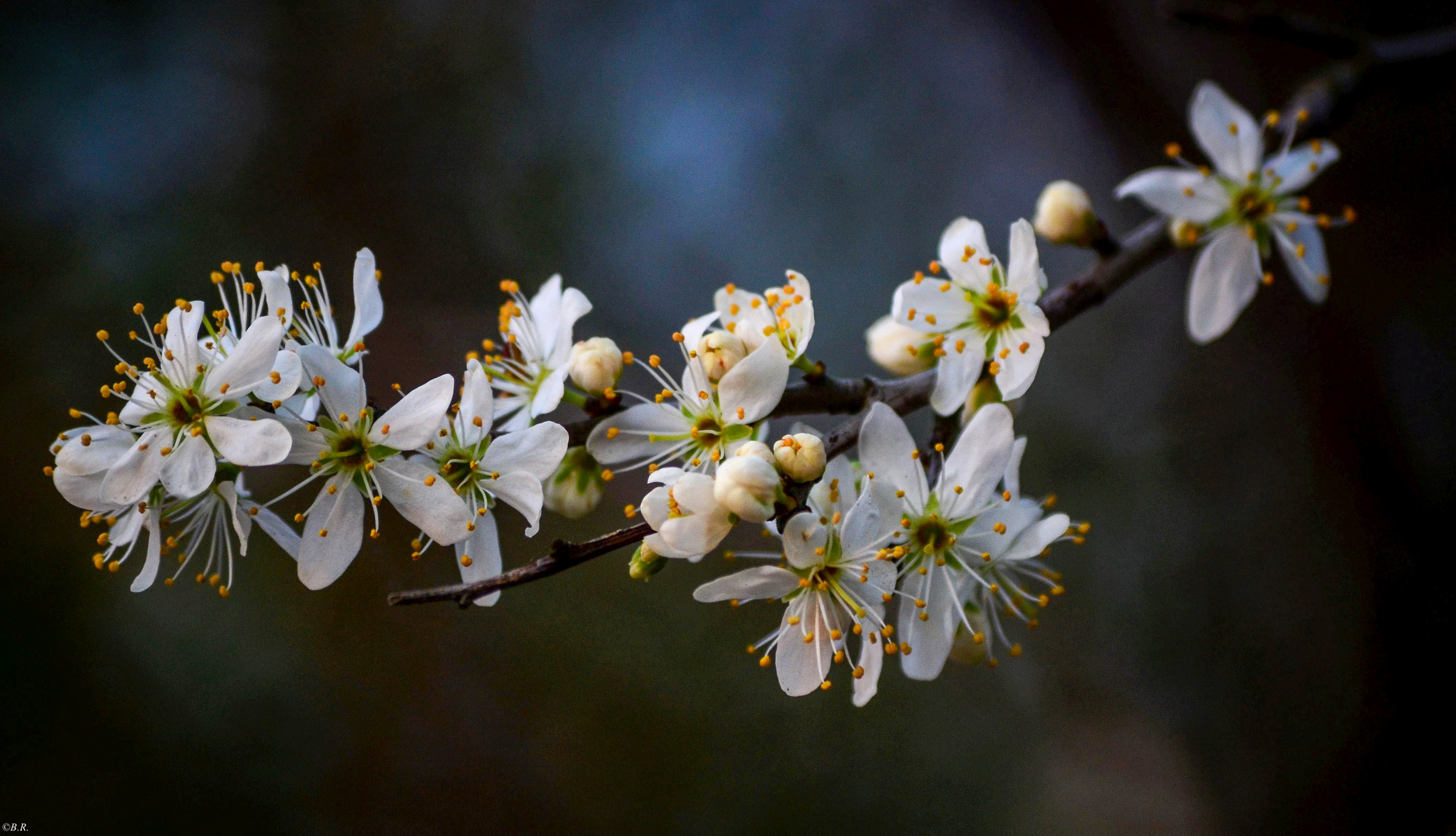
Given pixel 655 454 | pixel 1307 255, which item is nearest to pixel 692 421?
pixel 655 454

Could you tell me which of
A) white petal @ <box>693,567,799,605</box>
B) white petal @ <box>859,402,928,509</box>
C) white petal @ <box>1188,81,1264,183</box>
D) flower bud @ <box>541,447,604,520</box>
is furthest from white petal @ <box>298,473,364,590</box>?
white petal @ <box>1188,81,1264,183</box>

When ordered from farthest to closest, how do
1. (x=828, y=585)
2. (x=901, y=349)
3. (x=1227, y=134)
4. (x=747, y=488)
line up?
(x=1227, y=134), (x=901, y=349), (x=828, y=585), (x=747, y=488)

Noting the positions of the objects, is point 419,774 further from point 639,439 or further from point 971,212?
point 971,212

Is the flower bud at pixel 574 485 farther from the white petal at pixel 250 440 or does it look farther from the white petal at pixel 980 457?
the white petal at pixel 980 457

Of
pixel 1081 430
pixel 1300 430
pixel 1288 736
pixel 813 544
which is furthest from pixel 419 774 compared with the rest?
pixel 1300 430

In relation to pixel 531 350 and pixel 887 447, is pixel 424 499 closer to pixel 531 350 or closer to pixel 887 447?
pixel 531 350

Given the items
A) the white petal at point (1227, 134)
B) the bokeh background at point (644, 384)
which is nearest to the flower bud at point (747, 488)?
the white petal at point (1227, 134)
